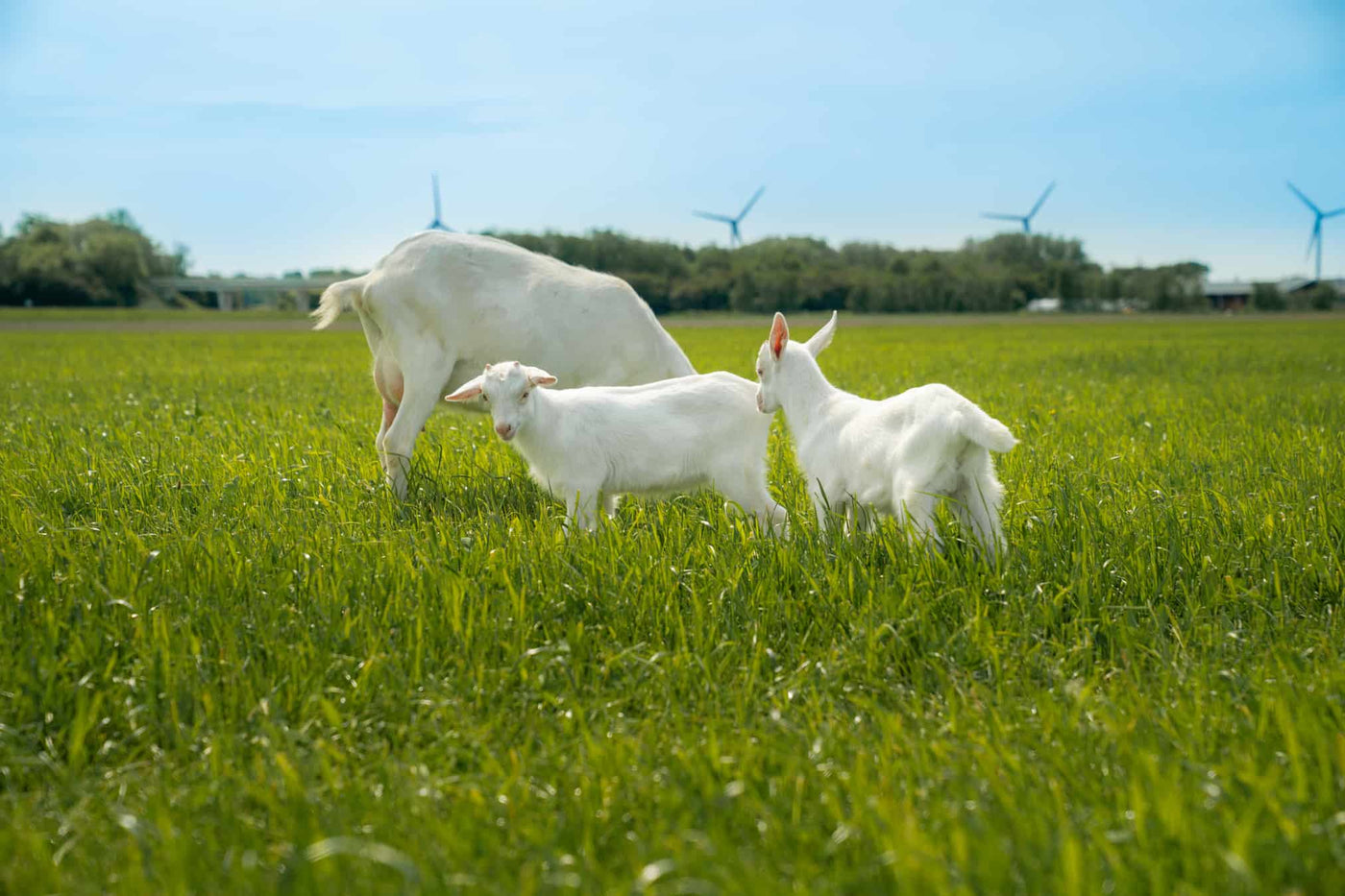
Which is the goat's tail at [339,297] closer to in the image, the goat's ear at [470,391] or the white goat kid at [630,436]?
the white goat kid at [630,436]

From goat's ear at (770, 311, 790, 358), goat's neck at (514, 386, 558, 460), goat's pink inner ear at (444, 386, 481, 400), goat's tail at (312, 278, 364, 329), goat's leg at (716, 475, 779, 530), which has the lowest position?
goat's leg at (716, 475, 779, 530)

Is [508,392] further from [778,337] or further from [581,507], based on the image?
[778,337]

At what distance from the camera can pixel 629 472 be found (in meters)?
5.47

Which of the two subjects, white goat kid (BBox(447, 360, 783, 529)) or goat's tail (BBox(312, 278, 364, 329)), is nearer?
white goat kid (BBox(447, 360, 783, 529))

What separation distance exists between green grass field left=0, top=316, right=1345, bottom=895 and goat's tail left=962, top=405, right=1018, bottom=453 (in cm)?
42

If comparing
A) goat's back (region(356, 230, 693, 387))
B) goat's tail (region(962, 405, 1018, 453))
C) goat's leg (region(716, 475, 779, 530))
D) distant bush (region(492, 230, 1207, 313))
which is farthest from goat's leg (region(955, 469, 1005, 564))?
distant bush (region(492, 230, 1207, 313))

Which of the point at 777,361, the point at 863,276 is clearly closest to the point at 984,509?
the point at 777,361

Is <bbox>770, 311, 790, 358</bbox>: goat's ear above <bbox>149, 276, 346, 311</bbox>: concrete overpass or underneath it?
underneath

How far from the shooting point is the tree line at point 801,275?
60281mm

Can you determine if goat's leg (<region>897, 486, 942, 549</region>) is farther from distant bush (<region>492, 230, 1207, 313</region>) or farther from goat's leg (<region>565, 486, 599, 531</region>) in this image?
distant bush (<region>492, 230, 1207, 313</region>)

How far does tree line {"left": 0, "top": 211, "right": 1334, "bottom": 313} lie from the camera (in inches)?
2373

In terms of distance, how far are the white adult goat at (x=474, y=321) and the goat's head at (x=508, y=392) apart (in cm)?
179

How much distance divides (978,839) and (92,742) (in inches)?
92.6

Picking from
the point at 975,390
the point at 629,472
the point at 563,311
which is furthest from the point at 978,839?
the point at 975,390
